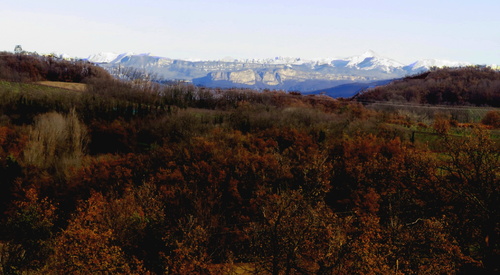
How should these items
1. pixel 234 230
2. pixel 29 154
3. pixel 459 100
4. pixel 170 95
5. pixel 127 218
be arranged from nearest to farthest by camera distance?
pixel 127 218 < pixel 234 230 < pixel 29 154 < pixel 459 100 < pixel 170 95

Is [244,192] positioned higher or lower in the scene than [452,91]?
lower

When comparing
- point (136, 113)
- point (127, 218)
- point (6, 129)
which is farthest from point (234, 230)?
point (136, 113)

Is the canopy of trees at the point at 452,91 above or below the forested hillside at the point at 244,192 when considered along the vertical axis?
above

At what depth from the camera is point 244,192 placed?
50781mm

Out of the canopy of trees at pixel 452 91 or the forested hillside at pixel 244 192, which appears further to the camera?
the canopy of trees at pixel 452 91

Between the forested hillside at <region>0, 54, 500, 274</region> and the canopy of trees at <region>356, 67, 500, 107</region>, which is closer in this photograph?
the forested hillside at <region>0, 54, 500, 274</region>

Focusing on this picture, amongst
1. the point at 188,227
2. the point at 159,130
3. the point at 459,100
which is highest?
the point at 459,100

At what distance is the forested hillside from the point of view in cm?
2955

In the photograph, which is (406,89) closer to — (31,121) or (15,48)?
(31,121)

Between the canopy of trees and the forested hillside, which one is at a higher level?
the canopy of trees

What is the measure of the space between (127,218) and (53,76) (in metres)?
140

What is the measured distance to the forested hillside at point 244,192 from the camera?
1163 inches

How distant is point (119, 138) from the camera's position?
7219 centimetres

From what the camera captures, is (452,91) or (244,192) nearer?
(244,192)
